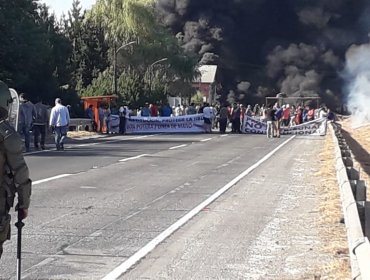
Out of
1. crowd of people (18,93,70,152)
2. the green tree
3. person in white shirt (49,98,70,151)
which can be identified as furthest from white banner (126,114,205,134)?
person in white shirt (49,98,70,151)

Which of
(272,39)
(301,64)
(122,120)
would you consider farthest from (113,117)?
(272,39)

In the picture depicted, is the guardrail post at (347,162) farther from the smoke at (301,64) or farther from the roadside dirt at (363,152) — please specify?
the smoke at (301,64)

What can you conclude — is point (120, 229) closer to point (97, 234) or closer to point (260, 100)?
point (97, 234)

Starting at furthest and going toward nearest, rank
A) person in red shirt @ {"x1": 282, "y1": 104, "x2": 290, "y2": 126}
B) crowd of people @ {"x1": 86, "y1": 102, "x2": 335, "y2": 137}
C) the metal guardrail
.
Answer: person in red shirt @ {"x1": 282, "y1": 104, "x2": 290, "y2": 126} < crowd of people @ {"x1": 86, "y1": 102, "x2": 335, "y2": 137} < the metal guardrail

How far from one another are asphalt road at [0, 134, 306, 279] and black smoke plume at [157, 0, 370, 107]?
70.8 m

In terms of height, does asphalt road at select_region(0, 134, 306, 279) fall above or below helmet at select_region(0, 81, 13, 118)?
below

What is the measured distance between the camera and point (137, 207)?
44.5 feet

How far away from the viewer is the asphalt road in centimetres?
930

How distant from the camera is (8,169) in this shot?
664 centimetres

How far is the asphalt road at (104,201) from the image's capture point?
30.5 ft

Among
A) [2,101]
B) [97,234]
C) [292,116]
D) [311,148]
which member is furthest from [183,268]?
[292,116]

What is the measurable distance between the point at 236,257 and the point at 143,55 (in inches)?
2360

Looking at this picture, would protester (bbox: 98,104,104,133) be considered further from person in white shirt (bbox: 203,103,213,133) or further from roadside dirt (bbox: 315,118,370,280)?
roadside dirt (bbox: 315,118,370,280)

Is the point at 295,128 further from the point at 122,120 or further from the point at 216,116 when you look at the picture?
the point at 122,120
